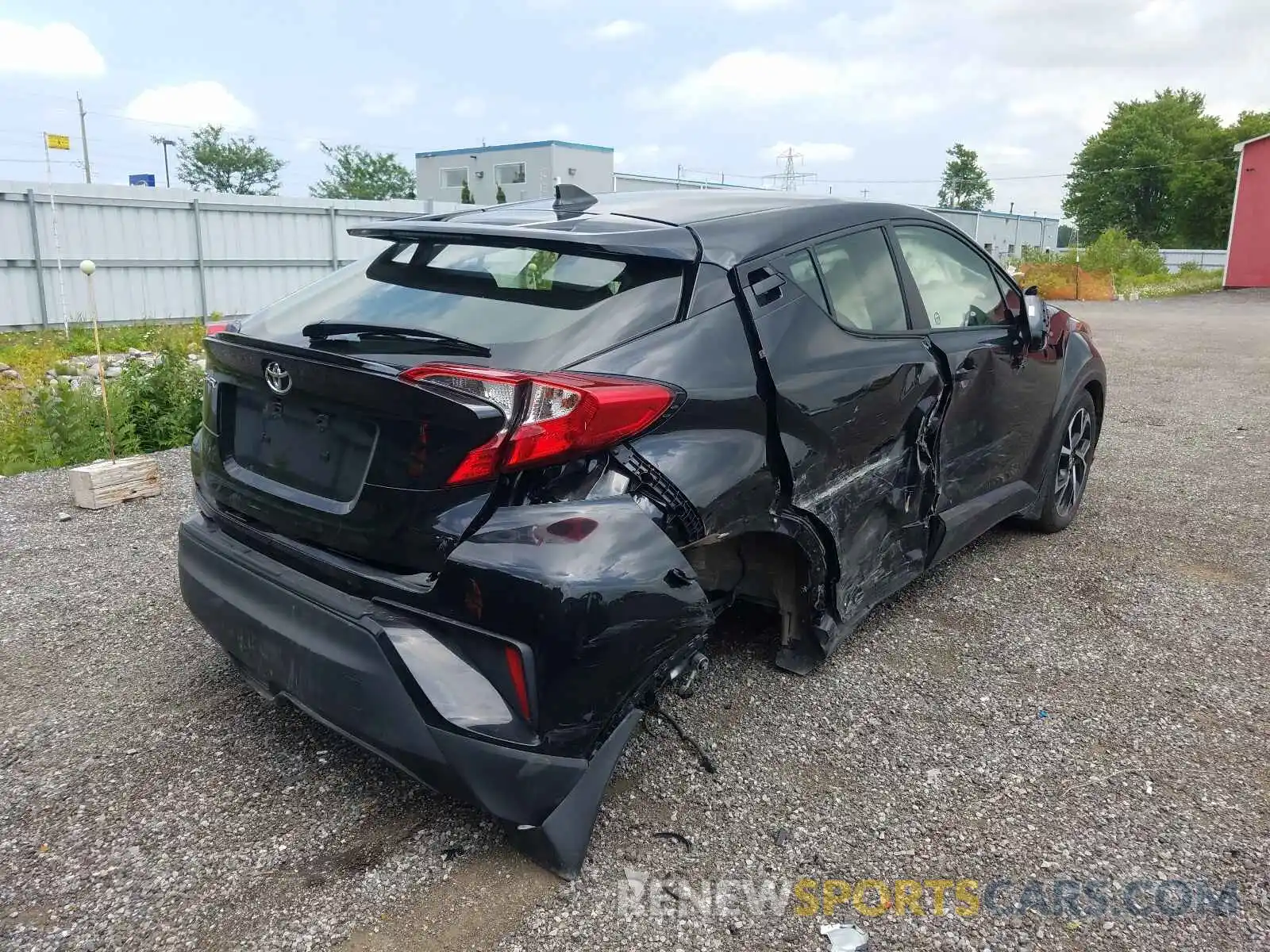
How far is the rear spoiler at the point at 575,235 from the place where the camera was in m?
2.53

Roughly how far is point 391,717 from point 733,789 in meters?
1.07

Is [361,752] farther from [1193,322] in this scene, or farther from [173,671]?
[1193,322]

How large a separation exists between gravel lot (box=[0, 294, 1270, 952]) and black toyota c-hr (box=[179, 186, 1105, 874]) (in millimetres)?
266

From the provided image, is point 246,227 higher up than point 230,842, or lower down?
higher up

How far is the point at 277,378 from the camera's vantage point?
254cm

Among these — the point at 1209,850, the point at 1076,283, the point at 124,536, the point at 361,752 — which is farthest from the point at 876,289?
the point at 1076,283

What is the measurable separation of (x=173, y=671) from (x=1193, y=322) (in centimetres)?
1988

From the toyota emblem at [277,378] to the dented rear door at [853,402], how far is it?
1.32 m

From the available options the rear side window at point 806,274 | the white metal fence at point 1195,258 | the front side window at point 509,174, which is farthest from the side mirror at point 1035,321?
the white metal fence at point 1195,258

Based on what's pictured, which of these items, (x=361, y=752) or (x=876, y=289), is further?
(x=876, y=289)

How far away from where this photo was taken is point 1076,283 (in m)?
25.5

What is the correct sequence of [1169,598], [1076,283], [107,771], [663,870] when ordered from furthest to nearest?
[1076,283] < [1169,598] < [107,771] < [663,870]

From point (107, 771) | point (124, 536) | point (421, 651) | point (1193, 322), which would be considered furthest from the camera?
point (1193, 322)

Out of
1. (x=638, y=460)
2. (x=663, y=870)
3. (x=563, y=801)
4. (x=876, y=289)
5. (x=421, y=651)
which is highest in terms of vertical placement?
(x=876, y=289)
